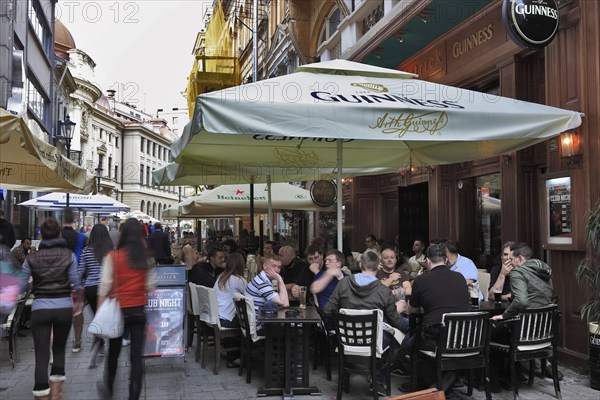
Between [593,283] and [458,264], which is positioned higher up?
[458,264]

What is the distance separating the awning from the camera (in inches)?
301

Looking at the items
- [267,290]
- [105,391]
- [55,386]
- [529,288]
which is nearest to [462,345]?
[529,288]

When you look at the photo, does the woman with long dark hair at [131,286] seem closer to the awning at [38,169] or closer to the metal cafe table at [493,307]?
the awning at [38,169]

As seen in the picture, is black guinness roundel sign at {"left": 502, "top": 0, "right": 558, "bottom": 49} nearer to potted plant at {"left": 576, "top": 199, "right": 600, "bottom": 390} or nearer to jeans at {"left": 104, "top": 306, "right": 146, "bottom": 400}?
potted plant at {"left": 576, "top": 199, "right": 600, "bottom": 390}

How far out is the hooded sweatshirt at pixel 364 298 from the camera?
577 centimetres

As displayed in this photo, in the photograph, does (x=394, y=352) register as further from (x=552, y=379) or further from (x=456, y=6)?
(x=456, y=6)

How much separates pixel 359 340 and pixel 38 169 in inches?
255

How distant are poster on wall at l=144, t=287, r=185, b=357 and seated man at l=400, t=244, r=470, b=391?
2.97 meters

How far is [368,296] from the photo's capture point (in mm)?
5777

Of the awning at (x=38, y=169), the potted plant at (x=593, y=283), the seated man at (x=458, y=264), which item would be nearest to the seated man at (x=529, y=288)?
the potted plant at (x=593, y=283)

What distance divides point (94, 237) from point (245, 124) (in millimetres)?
3296
